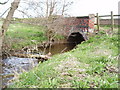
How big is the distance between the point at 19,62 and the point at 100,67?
710cm

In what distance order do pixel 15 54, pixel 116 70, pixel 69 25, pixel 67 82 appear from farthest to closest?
pixel 69 25 → pixel 15 54 → pixel 116 70 → pixel 67 82

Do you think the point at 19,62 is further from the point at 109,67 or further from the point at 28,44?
the point at 109,67

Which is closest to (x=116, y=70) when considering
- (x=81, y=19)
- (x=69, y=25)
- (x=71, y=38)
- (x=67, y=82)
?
(x=67, y=82)

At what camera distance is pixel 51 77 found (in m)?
5.48

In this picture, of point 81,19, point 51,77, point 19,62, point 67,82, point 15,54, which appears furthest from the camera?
point 81,19

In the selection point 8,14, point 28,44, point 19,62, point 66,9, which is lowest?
point 19,62

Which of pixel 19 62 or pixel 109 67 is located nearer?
pixel 109 67

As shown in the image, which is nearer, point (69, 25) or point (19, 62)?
point (19, 62)

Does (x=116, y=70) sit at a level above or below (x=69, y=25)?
below

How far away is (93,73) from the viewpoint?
5.62 metres

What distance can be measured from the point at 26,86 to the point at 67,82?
3.99 ft

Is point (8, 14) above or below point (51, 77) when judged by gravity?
above

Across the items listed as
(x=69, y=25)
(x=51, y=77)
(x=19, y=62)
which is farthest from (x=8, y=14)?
(x=69, y=25)

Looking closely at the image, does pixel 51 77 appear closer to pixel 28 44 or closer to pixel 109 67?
pixel 109 67
